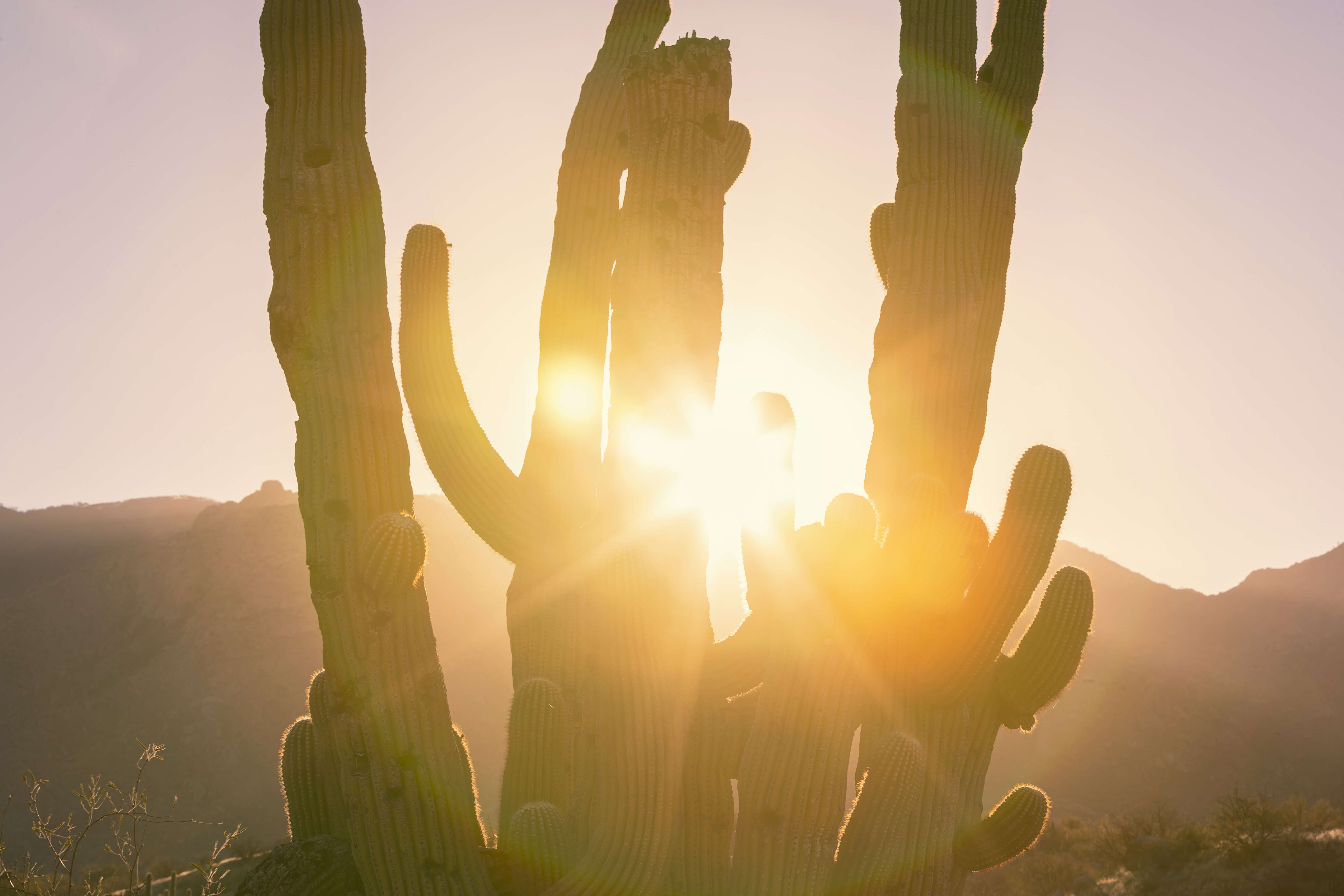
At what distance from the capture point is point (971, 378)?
15.1 feet

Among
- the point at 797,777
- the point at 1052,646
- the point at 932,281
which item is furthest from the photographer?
the point at 932,281

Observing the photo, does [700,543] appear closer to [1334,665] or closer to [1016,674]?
[1016,674]

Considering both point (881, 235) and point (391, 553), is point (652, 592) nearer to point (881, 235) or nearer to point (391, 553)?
point (391, 553)

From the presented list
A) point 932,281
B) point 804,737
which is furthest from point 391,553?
point 932,281

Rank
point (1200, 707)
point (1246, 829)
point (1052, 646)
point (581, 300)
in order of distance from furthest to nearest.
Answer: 1. point (1200, 707)
2. point (1246, 829)
3. point (581, 300)
4. point (1052, 646)

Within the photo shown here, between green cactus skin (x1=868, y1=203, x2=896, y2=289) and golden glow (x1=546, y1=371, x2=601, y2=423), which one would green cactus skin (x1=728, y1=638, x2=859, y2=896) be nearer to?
golden glow (x1=546, y1=371, x2=601, y2=423)

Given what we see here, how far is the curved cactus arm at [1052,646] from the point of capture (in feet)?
13.7

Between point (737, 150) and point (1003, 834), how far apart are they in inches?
161

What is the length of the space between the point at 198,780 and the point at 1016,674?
30.7 metres

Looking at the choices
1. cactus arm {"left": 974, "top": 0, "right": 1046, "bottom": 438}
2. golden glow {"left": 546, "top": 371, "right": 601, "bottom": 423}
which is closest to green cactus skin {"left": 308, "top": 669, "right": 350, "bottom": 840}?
golden glow {"left": 546, "top": 371, "right": 601, "bottom": 423}

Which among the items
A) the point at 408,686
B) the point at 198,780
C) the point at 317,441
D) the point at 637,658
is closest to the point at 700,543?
the point at 637,658

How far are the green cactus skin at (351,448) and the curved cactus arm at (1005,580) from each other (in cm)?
244

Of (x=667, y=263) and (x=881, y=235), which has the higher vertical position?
(x=881, y=235)

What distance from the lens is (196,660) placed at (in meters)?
31.2
